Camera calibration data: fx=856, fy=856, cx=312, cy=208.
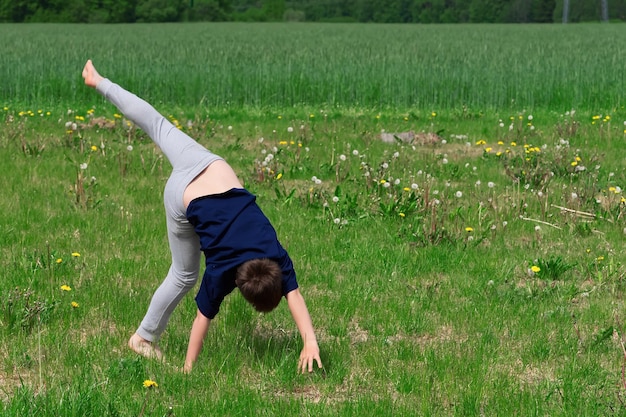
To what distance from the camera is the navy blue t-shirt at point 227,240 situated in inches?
157

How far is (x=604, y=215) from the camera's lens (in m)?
7.43

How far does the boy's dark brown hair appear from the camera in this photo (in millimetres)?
3832

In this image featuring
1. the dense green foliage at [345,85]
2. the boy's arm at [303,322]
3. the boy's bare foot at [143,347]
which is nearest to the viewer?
the boy's arm at [303,322]

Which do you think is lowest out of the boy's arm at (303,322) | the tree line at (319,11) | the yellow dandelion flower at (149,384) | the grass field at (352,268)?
the tree line at (319,11)

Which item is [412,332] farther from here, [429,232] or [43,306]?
[43,306]

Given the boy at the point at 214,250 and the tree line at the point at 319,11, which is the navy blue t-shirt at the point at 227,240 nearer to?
the boy at the point at 214,250

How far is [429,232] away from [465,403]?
2.80m

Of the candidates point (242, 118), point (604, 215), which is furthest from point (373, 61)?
point (604, 215)

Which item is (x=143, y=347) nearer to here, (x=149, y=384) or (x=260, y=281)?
(x=149, y=384)

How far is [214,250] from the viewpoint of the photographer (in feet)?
13.3

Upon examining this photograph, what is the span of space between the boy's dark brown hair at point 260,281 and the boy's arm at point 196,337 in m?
0.39

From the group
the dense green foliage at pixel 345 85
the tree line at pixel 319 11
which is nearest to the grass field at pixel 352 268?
the dense green foliage at pixel 345 85

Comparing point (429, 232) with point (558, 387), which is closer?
point (558, 387)

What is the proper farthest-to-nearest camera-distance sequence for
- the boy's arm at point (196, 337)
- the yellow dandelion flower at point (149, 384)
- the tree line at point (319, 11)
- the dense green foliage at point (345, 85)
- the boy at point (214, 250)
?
the tree line at point (319, 11), the dense green foliage at point (345, 85), the boy's arm at point (196, 337), the boy at point (214, 250), the yellow dandelion flower at point (149, 384)
